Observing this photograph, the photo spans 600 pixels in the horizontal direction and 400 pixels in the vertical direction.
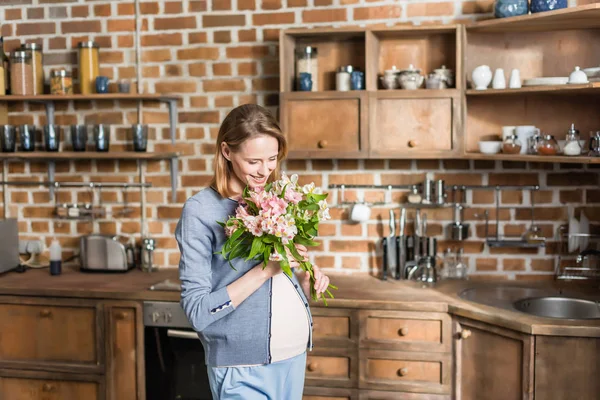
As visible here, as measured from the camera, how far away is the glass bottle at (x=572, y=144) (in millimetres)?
2902

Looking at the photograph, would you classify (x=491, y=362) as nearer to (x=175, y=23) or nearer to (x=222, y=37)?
(x=222, y=37)

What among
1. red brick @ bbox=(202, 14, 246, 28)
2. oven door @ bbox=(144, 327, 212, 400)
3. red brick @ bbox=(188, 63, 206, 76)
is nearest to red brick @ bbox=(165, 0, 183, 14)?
red brick @ bbox=(202, 14, 246, 28)

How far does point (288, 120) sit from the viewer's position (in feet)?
10.7

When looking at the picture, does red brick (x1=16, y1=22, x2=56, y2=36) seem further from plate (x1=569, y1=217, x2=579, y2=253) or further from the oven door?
plate (x1=569, y1=217, x2=579, y2=253)

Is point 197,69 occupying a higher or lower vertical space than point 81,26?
lower

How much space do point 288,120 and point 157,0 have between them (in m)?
0.97

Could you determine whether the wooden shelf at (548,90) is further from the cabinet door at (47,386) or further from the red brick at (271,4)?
the cabinet door at (47,386)

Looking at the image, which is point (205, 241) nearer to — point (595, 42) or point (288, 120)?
point (288, 120)

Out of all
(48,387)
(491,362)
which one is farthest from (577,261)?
(48,387)

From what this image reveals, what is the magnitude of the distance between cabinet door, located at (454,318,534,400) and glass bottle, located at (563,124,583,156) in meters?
0.78

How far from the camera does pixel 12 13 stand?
376cm

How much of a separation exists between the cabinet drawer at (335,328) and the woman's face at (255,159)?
3.74ft

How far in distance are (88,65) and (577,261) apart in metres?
2.51

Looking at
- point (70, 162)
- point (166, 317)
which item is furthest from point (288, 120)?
point (70, 162)
